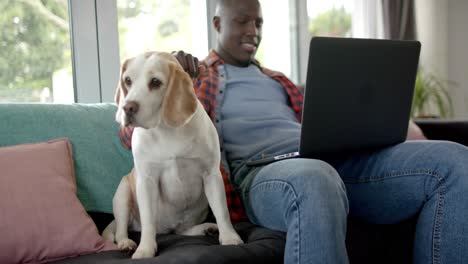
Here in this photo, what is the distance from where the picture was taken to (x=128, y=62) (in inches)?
52.4

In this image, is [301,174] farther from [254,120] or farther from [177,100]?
[254,120]

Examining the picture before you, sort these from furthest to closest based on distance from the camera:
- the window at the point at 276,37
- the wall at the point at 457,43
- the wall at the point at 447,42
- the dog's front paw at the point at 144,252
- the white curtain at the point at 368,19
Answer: the wall at the point at 457,43, the wall at the point at 447,42, the white curtain at the point at 368,19, the window at the point at 276,37, the dog's front paw at the point at 144,252

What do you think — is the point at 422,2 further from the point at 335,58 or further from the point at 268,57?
the point at 335,58

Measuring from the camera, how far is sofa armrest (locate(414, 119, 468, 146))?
2291mm

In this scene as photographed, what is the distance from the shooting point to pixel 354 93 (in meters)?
1.32

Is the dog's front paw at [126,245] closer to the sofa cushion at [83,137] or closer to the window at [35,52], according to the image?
the sofa cushion at [83,137]

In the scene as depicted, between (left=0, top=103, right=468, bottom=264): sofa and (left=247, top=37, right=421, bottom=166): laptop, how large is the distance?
302 mm

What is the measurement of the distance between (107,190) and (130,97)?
539 millimetres

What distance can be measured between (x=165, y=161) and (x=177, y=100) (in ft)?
0.65

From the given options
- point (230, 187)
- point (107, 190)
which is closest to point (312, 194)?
point (230, 187)

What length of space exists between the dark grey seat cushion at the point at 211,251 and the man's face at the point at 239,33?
2.37 feet

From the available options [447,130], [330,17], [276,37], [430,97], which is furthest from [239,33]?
[430,97]

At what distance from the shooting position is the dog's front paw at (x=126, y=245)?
1378mm

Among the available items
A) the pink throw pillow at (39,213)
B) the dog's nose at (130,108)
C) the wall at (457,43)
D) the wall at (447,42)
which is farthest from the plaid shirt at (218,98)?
the wall at (457,43)
